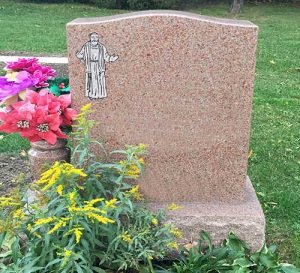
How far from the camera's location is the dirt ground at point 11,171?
4020 millimetres

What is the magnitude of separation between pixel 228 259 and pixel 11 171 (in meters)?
2.12

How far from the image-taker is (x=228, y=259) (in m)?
2.96

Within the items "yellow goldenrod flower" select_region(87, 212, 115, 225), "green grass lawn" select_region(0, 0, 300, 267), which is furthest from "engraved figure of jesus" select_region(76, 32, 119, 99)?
"green grass lawn" select_region(0, 0, 300, 267)

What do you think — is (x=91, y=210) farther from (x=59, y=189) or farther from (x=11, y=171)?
(x=11, y=171)

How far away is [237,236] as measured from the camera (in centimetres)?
309

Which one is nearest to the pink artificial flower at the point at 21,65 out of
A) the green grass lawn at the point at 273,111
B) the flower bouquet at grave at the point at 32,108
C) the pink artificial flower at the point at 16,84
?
the flower bouquet at grave at the point at 32,108

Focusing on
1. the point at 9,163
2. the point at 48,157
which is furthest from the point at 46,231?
the point at 9,163

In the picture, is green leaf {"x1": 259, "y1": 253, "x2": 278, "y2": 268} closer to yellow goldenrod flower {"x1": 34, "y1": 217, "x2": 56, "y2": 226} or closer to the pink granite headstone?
the pink granite headstone

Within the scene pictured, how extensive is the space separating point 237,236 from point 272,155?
196 centimetres

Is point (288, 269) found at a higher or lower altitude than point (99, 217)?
lower

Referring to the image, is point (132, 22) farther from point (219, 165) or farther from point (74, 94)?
point (219, 165)

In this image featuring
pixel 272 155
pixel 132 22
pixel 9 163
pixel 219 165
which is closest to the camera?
pixel 132 22

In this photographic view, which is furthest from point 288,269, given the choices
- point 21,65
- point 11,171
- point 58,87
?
point 11,171

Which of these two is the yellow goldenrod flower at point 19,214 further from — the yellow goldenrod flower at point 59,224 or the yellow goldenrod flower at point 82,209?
the yellow goldenrod flower at point 82,209
